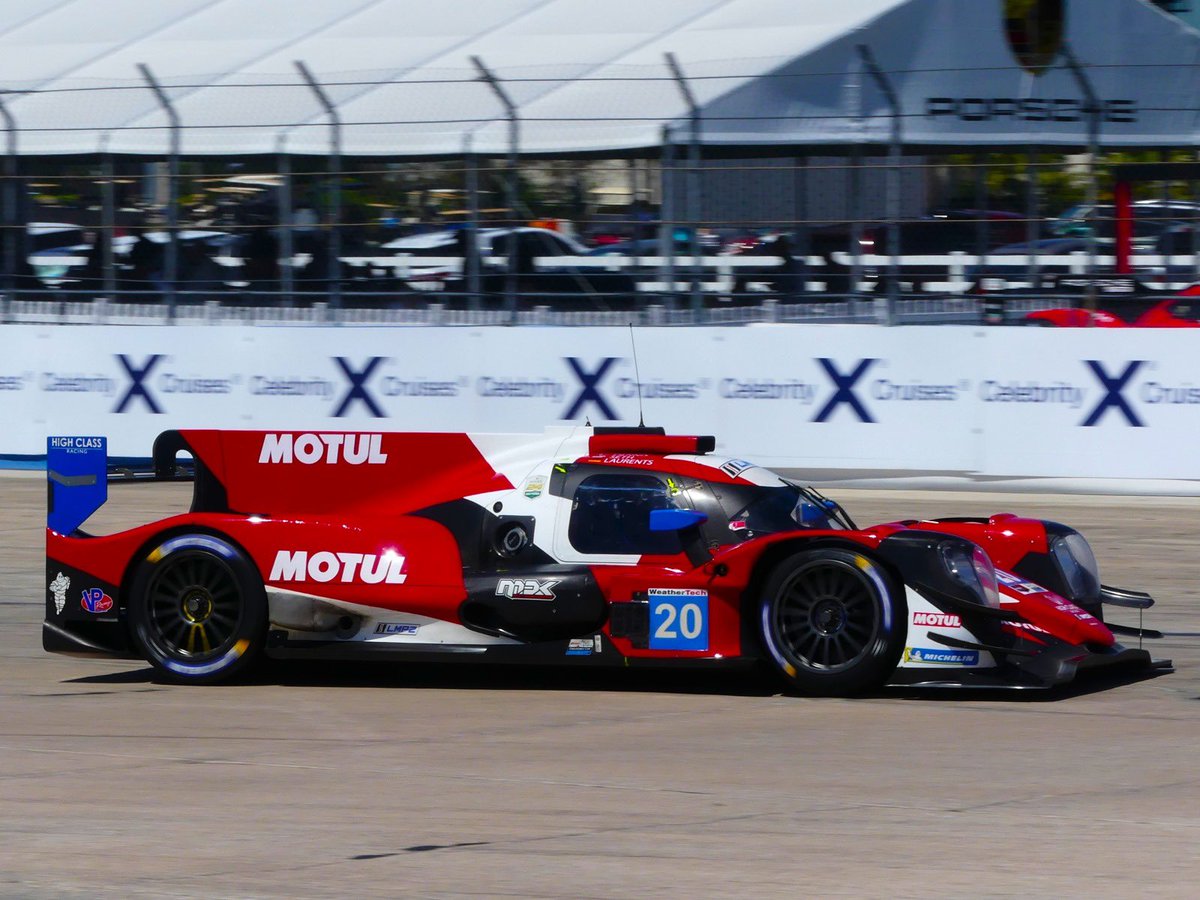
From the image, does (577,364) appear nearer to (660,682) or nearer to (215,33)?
(660,682)

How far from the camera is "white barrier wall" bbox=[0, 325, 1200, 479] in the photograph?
1473 centimetres

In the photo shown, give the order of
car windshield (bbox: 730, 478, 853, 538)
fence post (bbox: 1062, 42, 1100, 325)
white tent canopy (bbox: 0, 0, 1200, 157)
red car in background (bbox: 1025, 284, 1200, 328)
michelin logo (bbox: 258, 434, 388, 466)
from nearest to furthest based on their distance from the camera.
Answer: car windshield (bbox: 730, 478, 853, 538) → michelin logo (bbox: 258, 434, 388, 466) → red car in background (bbox: 1025, 284, 1200, 328) → fence post (bbox: 1062, 42, 1100, 325) → white tent canopy (bbox: 0, 0, 1200, 157)

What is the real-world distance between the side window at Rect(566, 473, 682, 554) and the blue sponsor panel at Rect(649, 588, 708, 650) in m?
0.23

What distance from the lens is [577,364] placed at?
16.1 metres

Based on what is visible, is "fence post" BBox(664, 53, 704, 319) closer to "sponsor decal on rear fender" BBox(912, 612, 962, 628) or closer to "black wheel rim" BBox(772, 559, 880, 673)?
"black wheel rim" BBox(772, 559, 880, 673)

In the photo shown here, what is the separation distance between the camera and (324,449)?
822 cm

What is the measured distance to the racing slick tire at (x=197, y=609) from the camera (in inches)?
312

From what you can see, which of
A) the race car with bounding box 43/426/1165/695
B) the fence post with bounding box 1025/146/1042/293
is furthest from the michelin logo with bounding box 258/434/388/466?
the fence post with bounding box 1025/146/1042/293

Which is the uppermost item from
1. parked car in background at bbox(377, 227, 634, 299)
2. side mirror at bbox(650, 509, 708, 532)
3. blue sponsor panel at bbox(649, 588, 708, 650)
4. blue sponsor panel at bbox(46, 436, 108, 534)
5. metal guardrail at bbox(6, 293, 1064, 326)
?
A: parked car in background at bbox(377, 227, 634, 299)

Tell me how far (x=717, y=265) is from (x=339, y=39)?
31.7 ft

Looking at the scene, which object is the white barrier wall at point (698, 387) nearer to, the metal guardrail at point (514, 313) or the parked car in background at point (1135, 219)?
the metal guardrail at point (514, 313)

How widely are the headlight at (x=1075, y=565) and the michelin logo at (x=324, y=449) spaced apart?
2.91m

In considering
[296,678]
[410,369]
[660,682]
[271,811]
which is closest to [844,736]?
[660,682]

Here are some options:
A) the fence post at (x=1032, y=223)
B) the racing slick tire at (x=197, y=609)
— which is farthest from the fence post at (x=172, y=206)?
the racing slick tire at (x=197, y=609)
